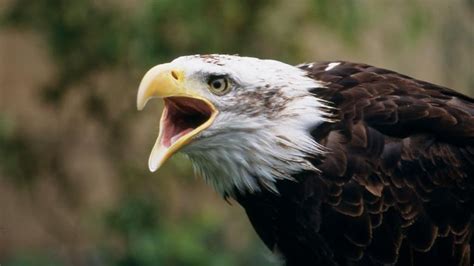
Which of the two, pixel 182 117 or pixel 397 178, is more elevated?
pixel 182 117

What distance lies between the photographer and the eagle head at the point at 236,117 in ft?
14.0

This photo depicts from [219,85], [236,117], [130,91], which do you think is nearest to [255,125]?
[236,117]

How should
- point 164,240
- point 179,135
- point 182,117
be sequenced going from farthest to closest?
point 164,240
point 182,117
point 179,135

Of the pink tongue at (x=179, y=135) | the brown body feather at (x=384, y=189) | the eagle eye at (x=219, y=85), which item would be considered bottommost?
the brown body feather at (x=384, y=189)

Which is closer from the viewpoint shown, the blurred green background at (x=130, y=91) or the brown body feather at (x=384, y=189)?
the brown body feather at (x=384, y=189)

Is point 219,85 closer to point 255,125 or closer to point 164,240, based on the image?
point 255,125

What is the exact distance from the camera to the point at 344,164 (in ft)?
14.6

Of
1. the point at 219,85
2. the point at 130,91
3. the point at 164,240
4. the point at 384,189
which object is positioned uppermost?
the point at 219,85

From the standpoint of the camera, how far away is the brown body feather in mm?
4469

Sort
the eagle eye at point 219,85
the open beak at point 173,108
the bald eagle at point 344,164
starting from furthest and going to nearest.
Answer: the bald eagle at point 344,164 < the eagle eye at point 219,85 < the open beak at point 173,108

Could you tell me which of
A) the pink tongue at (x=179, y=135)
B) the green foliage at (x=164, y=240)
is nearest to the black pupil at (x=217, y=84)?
the pink tongue at (x=179, y=135)

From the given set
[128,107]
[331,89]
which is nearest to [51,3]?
[128,107]

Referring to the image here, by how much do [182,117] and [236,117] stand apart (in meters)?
0.21

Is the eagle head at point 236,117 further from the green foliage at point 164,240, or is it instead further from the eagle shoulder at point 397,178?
the green foliage at point 164,240
